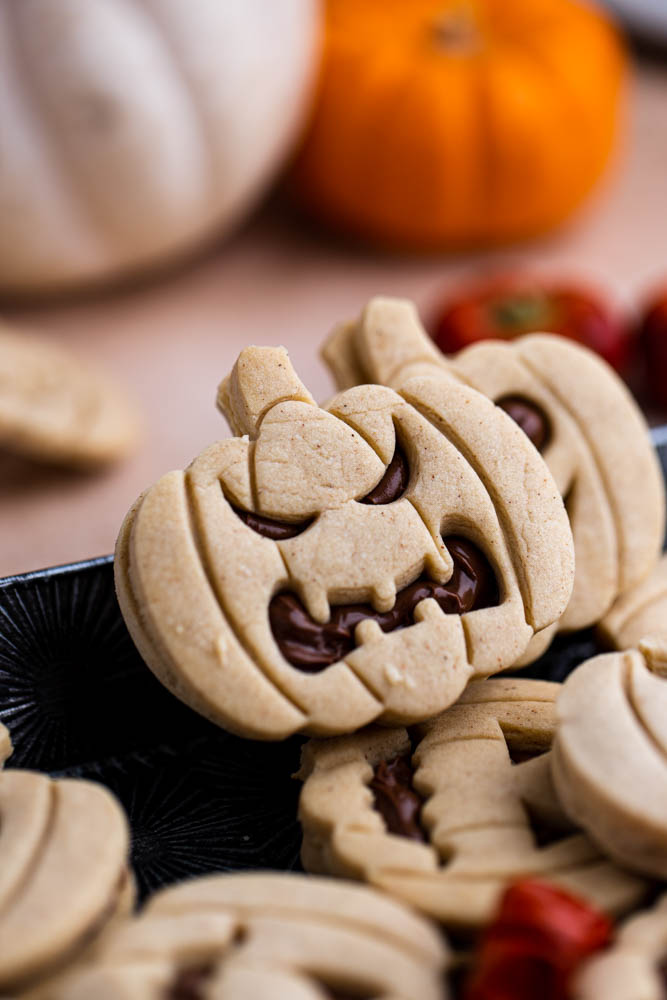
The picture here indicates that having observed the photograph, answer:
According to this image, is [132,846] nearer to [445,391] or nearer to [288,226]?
[445,391]

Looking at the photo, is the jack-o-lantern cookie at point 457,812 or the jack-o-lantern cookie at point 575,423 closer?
the jack-o-lantern cookie at point 457,812

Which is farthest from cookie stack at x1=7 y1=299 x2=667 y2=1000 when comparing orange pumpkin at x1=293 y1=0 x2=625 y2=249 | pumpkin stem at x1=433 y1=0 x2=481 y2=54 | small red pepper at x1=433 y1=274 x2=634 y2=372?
pumpkin stem at x1=433 y1=0 x2=481 y2=54

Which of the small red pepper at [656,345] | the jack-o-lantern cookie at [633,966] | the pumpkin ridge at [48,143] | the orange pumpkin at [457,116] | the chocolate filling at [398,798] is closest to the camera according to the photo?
the jack-o-lantern cookie at [633,966]

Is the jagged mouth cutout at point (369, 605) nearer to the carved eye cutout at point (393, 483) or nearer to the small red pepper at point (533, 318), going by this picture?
the carved eye cutout at point (393, 483)

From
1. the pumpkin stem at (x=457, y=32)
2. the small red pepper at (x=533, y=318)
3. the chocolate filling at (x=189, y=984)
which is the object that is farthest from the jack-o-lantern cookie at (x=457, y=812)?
the pumpkin stem at (x=457, y=32)

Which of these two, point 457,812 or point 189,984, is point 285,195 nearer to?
point 457,812

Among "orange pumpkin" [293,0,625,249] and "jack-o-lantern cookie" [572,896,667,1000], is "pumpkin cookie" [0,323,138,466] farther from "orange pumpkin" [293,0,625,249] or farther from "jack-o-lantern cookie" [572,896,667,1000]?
"jack-o-lantern cookie" [572,896,667,1000]

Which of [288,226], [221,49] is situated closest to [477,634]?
[221,49]
